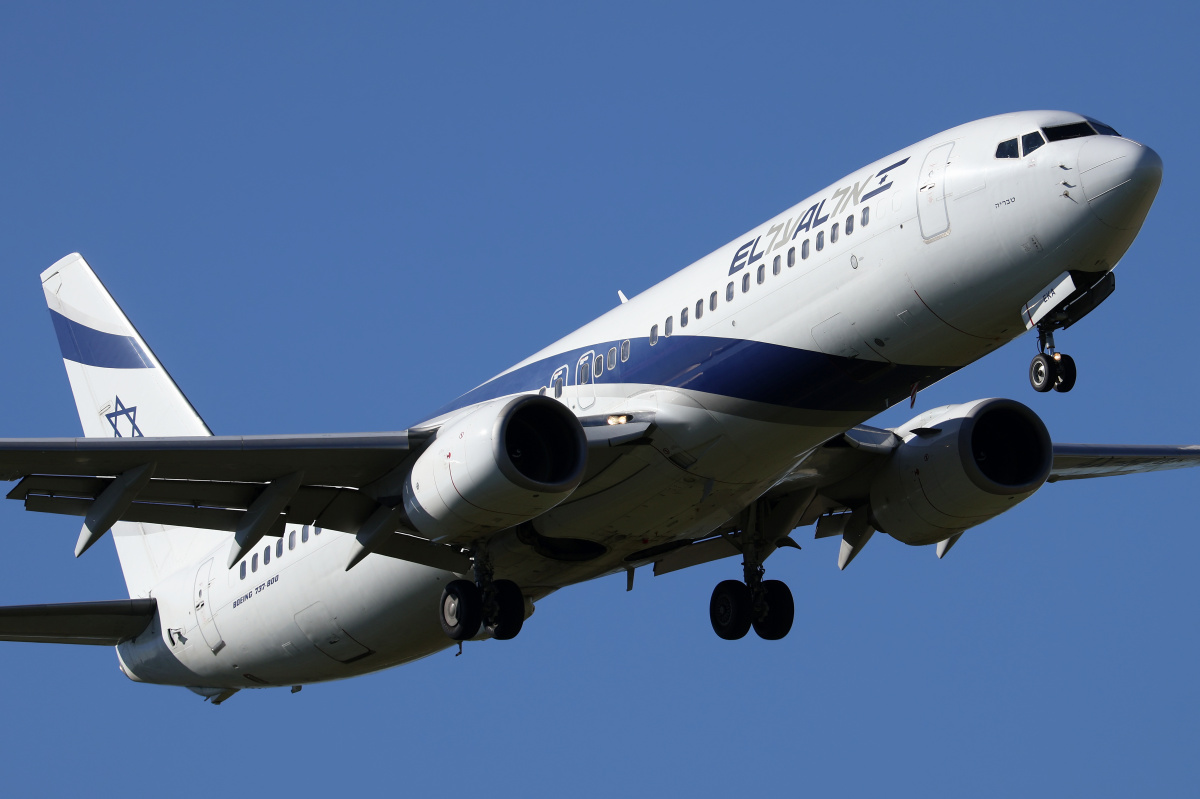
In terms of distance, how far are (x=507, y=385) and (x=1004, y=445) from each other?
8.65 meters

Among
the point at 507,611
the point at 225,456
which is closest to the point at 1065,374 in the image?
the point at 507,611

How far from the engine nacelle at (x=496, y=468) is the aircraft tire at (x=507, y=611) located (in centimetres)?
216

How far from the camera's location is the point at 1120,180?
17.4 meters

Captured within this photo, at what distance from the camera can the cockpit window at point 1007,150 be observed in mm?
18438

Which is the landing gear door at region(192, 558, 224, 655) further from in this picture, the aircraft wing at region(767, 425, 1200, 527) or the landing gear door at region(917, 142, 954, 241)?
the landing gear door at region(917, 142, 954, 241)

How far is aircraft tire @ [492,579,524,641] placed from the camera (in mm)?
22766

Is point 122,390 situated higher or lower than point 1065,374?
higher

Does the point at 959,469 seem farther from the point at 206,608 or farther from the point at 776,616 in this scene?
the point at 206,608

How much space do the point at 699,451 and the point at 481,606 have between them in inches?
178

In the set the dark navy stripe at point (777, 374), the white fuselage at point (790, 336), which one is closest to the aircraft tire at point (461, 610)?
the white fuselage at point (790, 336)

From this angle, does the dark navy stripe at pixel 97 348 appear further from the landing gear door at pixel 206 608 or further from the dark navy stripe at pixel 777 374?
the dark navy stripe at pixel 777 374

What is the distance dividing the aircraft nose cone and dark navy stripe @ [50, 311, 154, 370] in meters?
22.4

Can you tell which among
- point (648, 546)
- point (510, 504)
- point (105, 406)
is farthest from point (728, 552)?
point (105, 406)

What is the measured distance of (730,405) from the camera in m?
20.5
